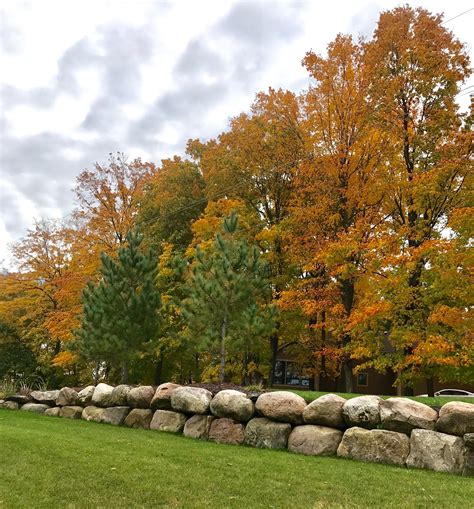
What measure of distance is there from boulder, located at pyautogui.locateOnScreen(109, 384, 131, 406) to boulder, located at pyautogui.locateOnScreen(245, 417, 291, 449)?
435 cm

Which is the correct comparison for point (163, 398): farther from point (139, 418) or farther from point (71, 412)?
point (71, 412)

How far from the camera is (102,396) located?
1302 centimetres

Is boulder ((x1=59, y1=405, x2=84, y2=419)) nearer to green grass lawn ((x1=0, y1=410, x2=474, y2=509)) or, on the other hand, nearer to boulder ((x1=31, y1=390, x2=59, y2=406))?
boulder ((x1=31, y1=390, x2=59, y2=406))

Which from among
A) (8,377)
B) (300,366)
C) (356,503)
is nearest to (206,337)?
(356,503)

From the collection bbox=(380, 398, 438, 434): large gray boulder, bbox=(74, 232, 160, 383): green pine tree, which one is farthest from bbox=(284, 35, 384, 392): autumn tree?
bbox=(380, 398, 438, 434): large gray boulder

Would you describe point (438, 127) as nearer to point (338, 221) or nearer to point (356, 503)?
point (338, 221)

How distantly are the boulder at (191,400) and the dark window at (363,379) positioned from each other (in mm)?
24704

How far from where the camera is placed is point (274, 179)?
20875 mm

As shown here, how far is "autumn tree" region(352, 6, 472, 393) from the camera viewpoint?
1316 cm

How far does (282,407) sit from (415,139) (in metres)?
9.74

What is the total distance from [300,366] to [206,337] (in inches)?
439

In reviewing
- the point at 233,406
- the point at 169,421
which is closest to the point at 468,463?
the point at 233,406

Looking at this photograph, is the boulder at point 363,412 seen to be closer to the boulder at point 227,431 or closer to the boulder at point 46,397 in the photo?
the boulder at point 227,431

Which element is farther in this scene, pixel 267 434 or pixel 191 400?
pixel 191 400
